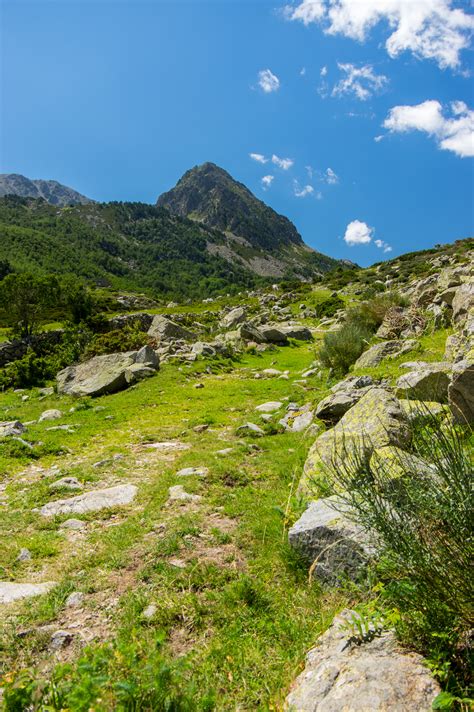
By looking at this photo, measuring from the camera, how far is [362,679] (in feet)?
9.31

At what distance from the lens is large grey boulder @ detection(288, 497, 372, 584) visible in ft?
14.5

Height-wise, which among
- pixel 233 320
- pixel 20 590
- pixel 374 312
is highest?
pixel 233 320

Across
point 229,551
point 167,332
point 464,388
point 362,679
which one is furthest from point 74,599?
point 167,332

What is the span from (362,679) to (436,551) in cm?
108

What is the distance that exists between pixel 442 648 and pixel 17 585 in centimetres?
524

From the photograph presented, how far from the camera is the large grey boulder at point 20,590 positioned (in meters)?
4.99

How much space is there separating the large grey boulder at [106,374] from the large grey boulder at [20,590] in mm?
14868

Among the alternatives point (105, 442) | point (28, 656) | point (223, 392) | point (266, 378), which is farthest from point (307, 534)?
point (266, 378)

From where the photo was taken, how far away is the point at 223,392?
18.2 meters

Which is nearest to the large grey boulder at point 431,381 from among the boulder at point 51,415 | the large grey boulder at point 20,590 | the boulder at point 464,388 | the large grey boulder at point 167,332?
the boulder at point 464,388

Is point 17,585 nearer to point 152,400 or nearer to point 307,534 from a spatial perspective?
point 307,534

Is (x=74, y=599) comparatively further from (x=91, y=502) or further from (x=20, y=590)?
(x=91, y=502)

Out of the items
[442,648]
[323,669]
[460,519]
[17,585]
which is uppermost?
[460,519]

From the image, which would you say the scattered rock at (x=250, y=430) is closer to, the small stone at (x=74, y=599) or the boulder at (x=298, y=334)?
the small stone at (x=74, y=599)
